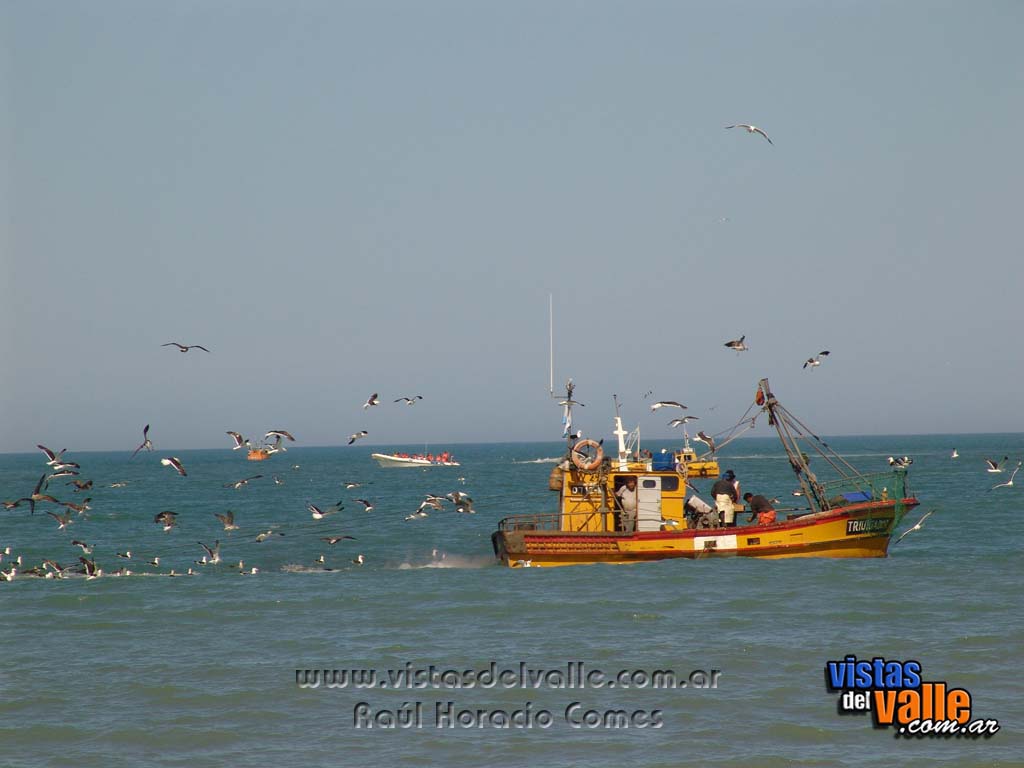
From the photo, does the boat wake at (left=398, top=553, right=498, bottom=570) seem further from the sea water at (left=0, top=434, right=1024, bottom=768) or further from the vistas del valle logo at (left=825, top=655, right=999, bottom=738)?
the vistas del valle logo at (left=825, top=655, right=999, bottom=738)

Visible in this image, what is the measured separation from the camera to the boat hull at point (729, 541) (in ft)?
94.0

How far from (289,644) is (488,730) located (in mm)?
6752

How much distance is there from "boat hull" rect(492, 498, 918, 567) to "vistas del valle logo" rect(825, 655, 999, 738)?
11.1 meters

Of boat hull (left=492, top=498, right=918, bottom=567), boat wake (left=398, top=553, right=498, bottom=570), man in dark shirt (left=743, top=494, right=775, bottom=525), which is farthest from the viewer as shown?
boat wake (left=398, top=553, right=498, bottom=570)

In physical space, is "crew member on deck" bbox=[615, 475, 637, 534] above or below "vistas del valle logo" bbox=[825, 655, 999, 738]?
above

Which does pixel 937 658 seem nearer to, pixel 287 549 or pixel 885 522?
pixel 885 522

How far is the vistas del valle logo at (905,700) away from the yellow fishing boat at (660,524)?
441 inches

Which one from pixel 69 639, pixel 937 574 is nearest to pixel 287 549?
pixel 69 639

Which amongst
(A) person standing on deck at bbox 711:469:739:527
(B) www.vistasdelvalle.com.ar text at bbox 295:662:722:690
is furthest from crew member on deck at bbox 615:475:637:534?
(B) www.vistasdelvalle.com.ar text at bbox 295:662:722:690

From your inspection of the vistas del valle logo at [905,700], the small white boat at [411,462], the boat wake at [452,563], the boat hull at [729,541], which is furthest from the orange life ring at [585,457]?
the small white boat at [411,462]

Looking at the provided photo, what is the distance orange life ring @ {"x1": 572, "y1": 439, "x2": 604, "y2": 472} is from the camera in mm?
28750

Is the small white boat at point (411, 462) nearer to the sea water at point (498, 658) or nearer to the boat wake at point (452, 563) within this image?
the boat wake at point (452, 563)

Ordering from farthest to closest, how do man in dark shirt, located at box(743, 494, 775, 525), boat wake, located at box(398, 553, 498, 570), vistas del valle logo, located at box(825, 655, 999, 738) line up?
boat wake, located at box(398, 553, 498, 570) → man in dark shirt, located at box(743, 494, 775, 525) → vistas del valle logo, located at box(825, 655, 999, 738)

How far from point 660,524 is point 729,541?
175 cm
